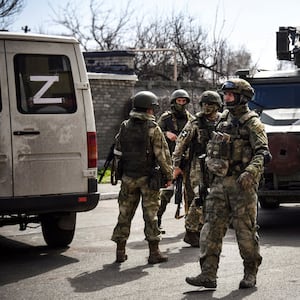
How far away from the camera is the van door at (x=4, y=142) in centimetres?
741

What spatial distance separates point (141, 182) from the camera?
24.6ft

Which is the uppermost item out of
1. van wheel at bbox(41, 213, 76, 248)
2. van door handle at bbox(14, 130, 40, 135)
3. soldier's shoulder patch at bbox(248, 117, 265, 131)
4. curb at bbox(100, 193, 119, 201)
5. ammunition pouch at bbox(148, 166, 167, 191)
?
soldier's shoulder patch at bbox(248, 117, 265, 131)

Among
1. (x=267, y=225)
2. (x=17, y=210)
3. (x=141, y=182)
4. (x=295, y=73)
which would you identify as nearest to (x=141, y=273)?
(x=141, y=182)

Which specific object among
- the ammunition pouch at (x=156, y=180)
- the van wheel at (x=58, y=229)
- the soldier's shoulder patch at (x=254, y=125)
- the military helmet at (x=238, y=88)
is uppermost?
the military helmet at (x=238, y=88)

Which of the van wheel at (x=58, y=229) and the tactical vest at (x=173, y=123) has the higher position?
the tactical vest at (x=173, y=123)

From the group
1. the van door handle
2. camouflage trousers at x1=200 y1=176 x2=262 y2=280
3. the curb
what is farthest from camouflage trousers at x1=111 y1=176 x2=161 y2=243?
the curb

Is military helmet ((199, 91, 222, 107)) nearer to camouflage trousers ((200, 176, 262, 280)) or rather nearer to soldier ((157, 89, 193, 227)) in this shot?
soldier ((157, 89, 193, 227))

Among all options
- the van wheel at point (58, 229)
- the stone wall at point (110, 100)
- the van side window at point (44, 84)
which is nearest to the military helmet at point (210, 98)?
the van side window at point (44, 84)

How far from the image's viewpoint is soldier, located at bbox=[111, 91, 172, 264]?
24.5 ft

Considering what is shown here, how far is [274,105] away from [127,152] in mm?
3399

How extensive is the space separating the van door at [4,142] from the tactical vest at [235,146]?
222 centimetres

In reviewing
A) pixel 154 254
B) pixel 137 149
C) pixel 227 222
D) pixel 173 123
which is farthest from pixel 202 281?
pixel 173 123

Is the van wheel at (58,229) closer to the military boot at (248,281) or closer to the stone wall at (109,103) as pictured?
the military boot at (248,281)

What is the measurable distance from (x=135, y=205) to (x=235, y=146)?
1690 mm
